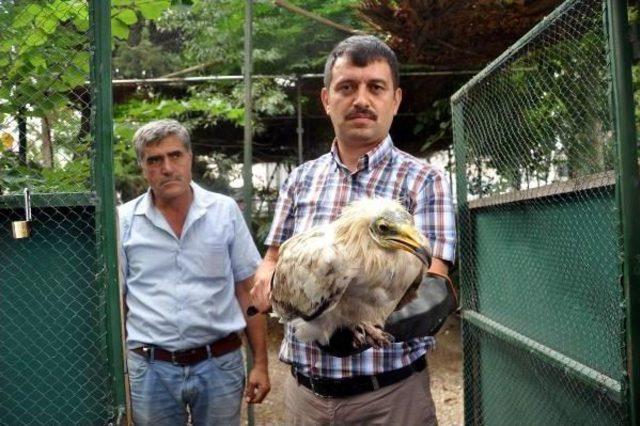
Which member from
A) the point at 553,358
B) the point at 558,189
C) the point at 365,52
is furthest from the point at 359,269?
the point at 553,358

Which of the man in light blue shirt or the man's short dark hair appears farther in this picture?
the man in light blue shirt

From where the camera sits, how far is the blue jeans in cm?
367

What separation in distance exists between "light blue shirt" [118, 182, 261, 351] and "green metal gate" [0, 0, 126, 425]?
0.82 m

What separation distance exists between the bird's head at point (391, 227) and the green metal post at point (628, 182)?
80 cm

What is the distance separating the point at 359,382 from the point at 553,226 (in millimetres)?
1339

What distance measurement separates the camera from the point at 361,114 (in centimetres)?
251

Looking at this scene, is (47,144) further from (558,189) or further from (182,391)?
(558,189)

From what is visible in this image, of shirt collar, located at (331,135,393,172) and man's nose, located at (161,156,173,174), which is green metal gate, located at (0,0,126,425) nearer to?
man's nose, located at (161,156,173,174)

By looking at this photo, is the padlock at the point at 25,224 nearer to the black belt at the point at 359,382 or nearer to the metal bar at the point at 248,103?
the black belt at the point at 359,382

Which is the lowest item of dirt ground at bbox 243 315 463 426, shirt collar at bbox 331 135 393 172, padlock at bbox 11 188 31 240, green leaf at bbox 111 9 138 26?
dirt ground at bbox 243 315 463 426

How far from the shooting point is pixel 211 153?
30.1ft

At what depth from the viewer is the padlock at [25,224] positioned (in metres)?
2.65

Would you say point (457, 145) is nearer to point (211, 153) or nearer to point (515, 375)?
point (515, 375)

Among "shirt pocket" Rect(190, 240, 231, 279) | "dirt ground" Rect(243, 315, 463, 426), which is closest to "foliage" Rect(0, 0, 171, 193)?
"shirt pocket" Rect(190, 240, 231, 279)
